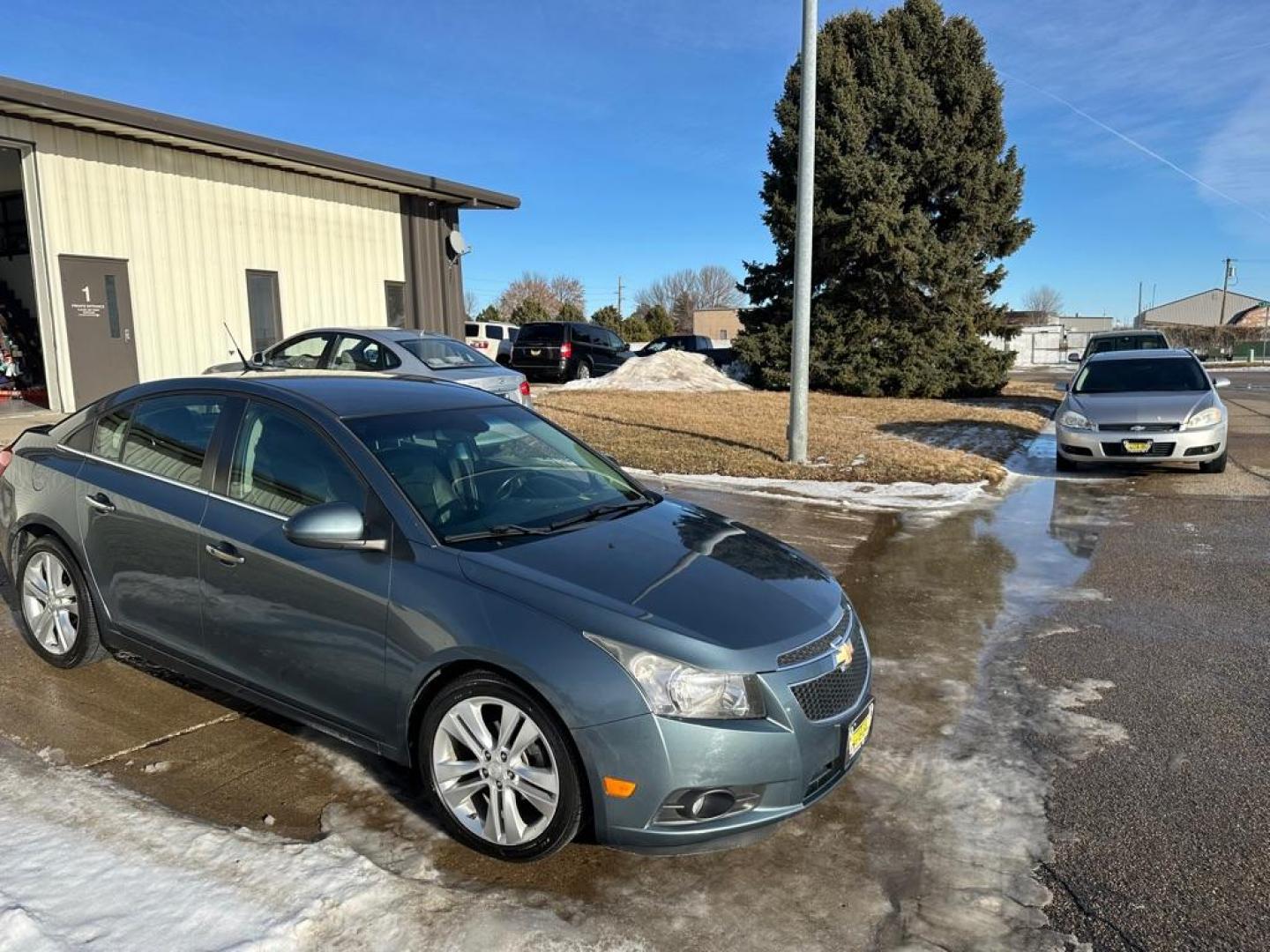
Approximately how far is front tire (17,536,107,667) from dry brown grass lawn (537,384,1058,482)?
23.4ft

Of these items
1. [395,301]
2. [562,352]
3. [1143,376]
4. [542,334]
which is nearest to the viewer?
[1143,376]

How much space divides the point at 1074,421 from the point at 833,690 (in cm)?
924

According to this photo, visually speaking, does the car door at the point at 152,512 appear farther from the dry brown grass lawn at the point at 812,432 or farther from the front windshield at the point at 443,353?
the dry brown grass lawn at the point at 812,432

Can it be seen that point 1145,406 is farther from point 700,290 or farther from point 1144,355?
point 700,290

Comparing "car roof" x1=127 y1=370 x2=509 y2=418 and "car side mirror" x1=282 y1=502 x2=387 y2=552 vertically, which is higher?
"car roof" x1=127 y1=370 x2=509 y2=418

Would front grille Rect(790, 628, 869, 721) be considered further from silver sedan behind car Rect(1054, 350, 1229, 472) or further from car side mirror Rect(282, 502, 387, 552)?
silver sedan behind car Rect(1054, 350, 1229, 472)

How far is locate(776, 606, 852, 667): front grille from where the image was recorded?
2.99 meters

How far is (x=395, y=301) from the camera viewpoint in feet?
63.2

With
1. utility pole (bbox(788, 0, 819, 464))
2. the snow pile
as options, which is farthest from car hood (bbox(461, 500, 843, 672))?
the snow pile

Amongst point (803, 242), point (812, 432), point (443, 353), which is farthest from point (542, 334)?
point (803, 242)

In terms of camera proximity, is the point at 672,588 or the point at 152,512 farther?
the point at 152,512

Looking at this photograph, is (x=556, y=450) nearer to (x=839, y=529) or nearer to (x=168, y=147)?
(x=839, y=529)

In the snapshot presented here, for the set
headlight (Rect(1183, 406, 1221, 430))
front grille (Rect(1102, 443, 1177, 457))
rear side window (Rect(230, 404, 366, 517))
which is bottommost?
front grille (Rect(1102, 443, 1177, 457))

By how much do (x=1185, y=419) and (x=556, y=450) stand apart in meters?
8.91
